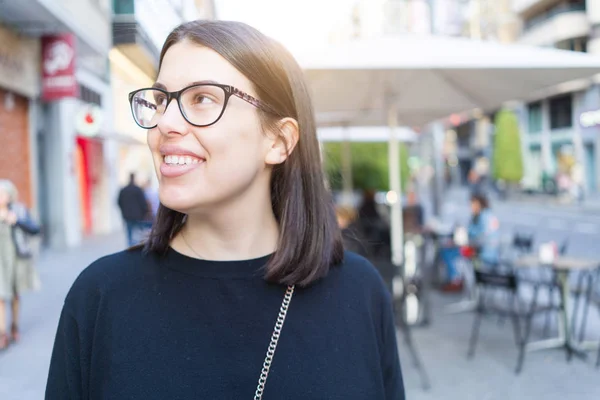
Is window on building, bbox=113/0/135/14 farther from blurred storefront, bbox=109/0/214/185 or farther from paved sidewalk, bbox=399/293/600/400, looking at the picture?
paved sidewalk, bbox=399/293/600/400

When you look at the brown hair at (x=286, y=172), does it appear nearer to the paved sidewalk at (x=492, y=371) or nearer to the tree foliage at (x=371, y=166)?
the paved sidewalk at (x=492, y=371)

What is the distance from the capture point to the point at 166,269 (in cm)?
133

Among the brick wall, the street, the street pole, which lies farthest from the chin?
the brick wall

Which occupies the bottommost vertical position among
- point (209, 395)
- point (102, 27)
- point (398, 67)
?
point (209, 395)

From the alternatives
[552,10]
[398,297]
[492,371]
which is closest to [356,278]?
[492,371]

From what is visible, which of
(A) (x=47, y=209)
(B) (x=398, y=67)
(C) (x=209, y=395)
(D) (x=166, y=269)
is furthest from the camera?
(A) (x=47, y=209)

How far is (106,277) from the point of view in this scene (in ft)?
4.25

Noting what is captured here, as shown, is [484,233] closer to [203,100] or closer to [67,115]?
[203,100]

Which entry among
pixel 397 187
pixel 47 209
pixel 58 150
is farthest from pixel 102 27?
pixel 58 150

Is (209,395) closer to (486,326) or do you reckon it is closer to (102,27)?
(102,27)

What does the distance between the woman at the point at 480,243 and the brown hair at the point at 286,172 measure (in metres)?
5.98

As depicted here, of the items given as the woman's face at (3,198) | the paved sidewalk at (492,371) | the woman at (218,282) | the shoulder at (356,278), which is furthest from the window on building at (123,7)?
the woman's face at (3,198)

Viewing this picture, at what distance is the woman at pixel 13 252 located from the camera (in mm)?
5445

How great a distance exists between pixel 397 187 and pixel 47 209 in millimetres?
7939
